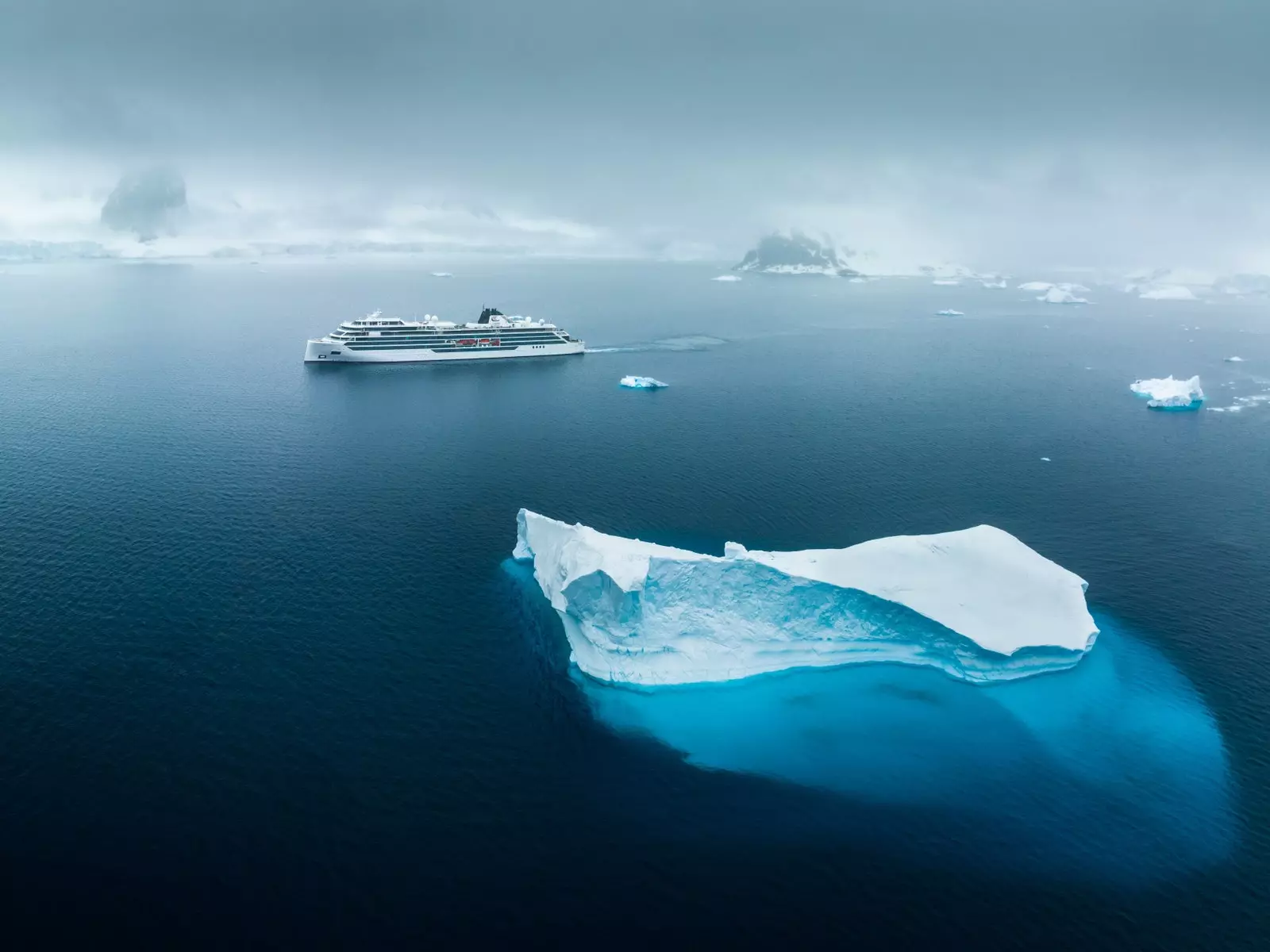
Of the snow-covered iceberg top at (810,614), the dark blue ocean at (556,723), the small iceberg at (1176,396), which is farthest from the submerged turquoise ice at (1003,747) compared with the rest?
the small iceberg at (1176,396)

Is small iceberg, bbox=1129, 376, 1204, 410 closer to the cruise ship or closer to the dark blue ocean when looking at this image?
the dark blue ocean

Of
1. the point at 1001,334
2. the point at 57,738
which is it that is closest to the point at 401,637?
the point at 57,738

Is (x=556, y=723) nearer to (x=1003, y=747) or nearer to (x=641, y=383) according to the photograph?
(x=1003, y=747)

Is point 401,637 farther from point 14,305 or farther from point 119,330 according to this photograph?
point 14,305

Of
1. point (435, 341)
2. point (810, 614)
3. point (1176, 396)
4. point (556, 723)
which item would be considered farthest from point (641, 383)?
point (556, 723)

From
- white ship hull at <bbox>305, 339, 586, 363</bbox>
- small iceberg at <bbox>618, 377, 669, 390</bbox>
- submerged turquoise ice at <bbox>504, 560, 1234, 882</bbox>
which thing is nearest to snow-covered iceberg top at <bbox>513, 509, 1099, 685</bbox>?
submerged turquoise ice at <bbox>504, 560, 1234, 882</bbox>
